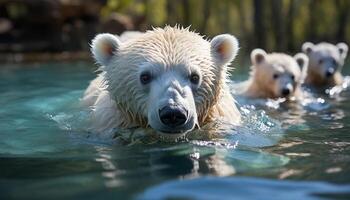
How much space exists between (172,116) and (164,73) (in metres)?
0.64

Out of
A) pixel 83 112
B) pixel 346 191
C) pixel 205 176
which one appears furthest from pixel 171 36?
pixel 346 191

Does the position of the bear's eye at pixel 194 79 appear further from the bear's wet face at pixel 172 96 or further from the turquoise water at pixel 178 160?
the turquoise water at pixel 178 160

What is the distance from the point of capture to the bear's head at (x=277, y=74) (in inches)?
367

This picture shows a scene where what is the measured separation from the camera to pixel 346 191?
10.6ft

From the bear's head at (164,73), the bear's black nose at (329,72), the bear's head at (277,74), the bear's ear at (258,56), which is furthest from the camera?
the bear's black nose at (329,72)

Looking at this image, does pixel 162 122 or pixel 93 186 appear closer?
pixel 93 186

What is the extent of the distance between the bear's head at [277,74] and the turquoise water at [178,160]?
58.3 inches

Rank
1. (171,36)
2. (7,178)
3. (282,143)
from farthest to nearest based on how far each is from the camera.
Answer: (171,36), (282,143), (7,178)

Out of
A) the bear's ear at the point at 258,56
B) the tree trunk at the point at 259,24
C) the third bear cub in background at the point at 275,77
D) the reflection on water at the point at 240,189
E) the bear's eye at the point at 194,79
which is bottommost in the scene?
the reflection on water at the point at 240,189

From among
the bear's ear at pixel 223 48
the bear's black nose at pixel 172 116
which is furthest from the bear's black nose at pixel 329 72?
the bear's black nose at pixel 172 116

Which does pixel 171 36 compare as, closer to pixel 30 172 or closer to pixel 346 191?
pixel 30 172

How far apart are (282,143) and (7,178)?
237 cm

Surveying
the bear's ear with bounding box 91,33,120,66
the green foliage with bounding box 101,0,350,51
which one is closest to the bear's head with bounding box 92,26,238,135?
the bear's ear with bounding box 91,33,120,66

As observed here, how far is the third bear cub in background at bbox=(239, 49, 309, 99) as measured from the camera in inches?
368
